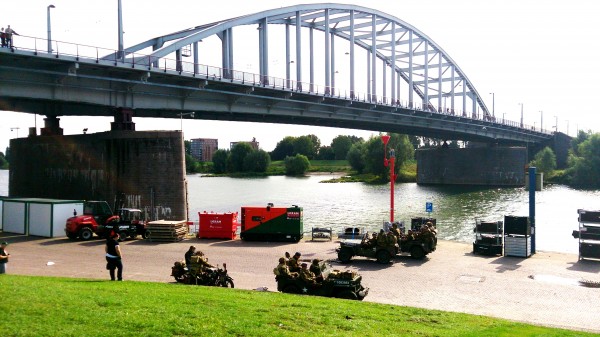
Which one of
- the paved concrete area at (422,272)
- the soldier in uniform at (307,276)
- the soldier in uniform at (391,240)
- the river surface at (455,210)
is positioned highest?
the soldier in uniform at (391,240)

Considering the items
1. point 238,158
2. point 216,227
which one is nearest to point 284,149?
point 238,158

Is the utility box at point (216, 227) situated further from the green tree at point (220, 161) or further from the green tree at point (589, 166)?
the green tree at point (220, 161)

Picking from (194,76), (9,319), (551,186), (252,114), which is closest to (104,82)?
(194,76)

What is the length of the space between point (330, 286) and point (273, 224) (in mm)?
12812

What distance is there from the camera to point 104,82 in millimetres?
33625

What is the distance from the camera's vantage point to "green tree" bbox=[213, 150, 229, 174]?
148750mm

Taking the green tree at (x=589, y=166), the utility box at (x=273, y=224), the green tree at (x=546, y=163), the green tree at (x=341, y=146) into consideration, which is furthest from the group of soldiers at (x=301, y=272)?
the green tree at (x=341, y=146)

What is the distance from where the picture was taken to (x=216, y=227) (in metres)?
27.9

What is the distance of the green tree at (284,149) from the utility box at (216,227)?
144 m

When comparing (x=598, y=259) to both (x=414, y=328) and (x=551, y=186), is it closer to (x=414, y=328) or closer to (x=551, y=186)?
(x=414, y=328)

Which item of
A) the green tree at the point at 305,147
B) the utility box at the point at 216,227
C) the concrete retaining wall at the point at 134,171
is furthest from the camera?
the green tree at the point at 305,147

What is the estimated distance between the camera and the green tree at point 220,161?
5856 inches

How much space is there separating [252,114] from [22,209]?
22.6 m

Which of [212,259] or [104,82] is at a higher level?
[104,82]
